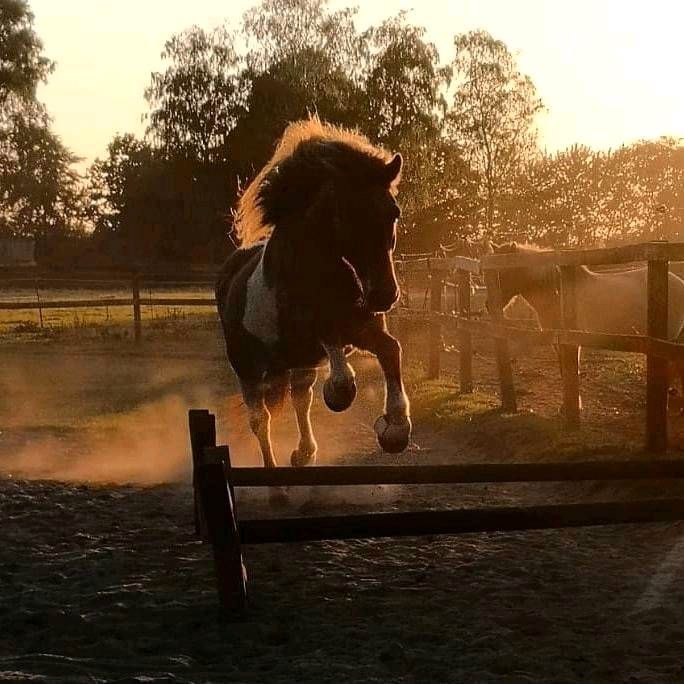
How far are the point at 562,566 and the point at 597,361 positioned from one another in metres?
9.94

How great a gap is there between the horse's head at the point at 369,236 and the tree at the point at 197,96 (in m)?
31.0

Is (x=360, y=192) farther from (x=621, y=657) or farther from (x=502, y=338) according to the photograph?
(x=502, y=338)

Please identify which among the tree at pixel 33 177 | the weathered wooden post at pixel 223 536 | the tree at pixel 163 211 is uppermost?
the tree at pixel 33 177

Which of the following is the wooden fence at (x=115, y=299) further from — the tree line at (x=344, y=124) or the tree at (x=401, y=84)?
the tree at (x=401, y=84)

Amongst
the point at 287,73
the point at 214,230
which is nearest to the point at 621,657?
the point at 287,73

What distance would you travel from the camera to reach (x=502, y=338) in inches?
375

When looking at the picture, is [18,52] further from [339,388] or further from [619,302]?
[339,388]

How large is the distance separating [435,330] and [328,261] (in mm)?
8148

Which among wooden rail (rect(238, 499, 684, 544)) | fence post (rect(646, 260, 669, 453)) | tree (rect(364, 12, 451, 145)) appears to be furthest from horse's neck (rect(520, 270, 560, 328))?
tree (rect(364, 12, 451, 145))

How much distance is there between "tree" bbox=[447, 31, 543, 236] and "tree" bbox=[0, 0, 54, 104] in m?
19.5

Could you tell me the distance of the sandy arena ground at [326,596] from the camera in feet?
10.4

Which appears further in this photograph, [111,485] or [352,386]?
[111,485]

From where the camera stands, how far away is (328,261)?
5113mm

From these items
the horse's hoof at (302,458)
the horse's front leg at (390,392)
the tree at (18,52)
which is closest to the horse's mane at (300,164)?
the horse's front leg at (390,392)
